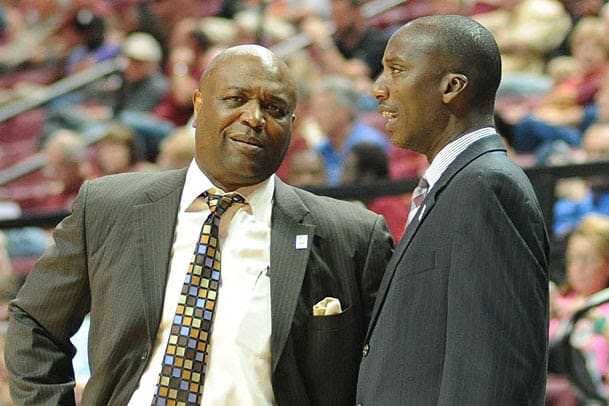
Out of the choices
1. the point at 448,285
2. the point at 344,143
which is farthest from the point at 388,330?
the point at 344,143

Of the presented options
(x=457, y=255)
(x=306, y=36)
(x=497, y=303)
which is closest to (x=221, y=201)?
(x=457, y=255)

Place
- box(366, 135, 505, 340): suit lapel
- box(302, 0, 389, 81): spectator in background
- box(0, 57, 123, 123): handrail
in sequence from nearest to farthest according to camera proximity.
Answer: box(366, 135, 505, 340): suit lapel → box(302, 0, 389, 81): spectator in background → box(0, 57, 123, 123): handrail

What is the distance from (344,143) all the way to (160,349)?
3.89m

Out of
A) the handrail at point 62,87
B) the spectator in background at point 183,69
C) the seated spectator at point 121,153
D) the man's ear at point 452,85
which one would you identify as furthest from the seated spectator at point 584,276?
the handrail at point 62,87

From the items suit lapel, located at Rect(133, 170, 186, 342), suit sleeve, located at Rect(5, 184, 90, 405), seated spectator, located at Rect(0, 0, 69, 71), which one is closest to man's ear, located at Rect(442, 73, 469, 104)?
suit lapel, located at Rect(133, 170, 186, 342)

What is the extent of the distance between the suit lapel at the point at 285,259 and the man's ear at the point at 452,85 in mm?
615

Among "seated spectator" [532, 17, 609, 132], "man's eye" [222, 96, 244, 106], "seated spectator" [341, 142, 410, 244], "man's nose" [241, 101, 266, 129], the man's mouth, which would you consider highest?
"seated spectator" [532, 17, 609, 132]

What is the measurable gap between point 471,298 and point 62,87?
7475mm

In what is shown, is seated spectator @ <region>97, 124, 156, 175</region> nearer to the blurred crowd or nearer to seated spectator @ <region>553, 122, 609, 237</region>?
the blurred crowd

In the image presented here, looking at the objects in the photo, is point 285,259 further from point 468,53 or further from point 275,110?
point 468,53

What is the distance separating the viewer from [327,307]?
3119 millimetres

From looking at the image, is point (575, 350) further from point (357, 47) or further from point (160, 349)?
point (357, 47)

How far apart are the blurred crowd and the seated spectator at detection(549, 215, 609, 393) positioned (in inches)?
2.4

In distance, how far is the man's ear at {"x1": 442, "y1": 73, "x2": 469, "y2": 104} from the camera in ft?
9.04
